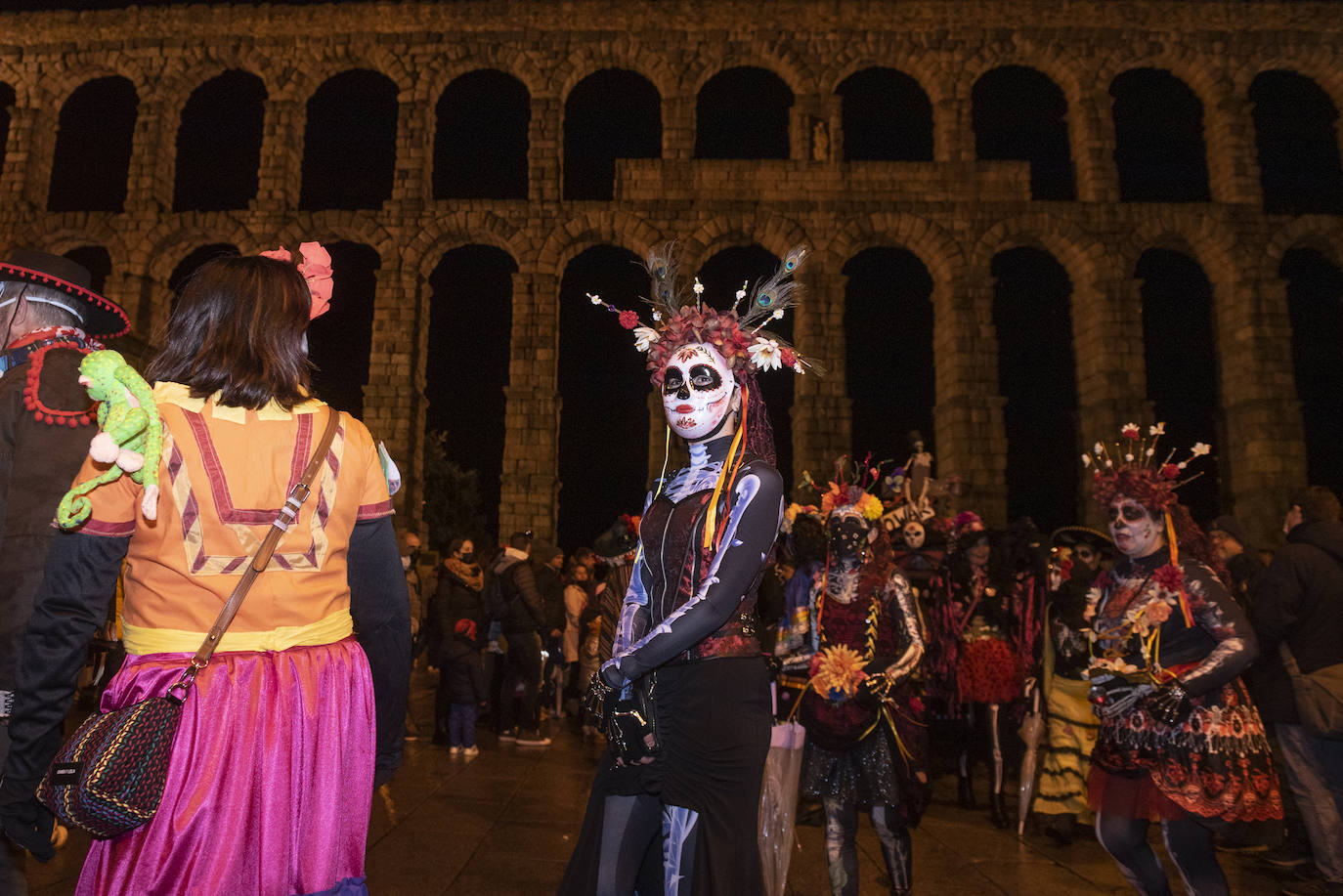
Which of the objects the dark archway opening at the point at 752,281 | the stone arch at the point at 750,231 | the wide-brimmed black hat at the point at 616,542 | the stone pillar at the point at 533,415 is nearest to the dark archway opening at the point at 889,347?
the dark archway opening at the point at 752,281

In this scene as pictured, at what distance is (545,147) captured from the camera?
21453 millimetres

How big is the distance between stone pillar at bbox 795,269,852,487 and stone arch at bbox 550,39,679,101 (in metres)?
6.51

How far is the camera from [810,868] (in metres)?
5.12

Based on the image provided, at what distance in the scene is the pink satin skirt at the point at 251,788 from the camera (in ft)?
5.70

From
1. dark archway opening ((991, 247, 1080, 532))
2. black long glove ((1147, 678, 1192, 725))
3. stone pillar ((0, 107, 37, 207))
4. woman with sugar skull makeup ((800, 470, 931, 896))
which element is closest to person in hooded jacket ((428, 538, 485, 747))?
woman with sugar skull makeup ((800, 470, 931, 896))

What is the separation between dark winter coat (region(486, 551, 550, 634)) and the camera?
8953 millimetres

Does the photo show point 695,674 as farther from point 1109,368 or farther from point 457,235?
point 457,235

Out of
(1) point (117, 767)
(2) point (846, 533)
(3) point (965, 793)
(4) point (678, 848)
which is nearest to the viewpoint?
(1) point (117, 767)

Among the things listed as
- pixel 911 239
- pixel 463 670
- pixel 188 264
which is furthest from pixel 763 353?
pixel 188 264

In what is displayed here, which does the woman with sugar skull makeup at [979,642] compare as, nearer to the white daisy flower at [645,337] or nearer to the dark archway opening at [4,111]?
the white daisy flower at [645,337]

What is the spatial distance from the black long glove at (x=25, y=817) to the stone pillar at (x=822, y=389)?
1823 cm

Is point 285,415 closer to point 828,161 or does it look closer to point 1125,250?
point 828,161

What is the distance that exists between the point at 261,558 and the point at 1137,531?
3835 millimetres

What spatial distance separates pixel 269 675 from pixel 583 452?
3141cm
